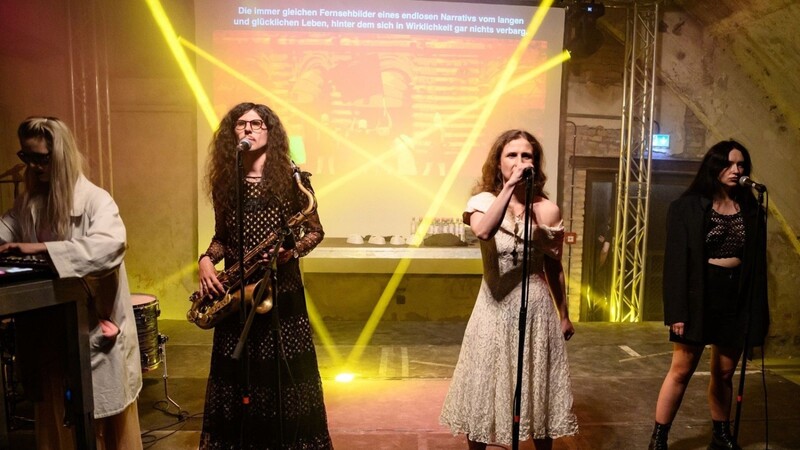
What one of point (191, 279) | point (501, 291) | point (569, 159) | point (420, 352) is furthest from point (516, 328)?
point (191, 279)

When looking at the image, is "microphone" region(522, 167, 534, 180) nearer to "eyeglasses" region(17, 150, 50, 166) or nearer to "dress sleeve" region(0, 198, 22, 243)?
"eyeglasses" region(17, 150, 50, 166)

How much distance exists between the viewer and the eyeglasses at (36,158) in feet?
6.40

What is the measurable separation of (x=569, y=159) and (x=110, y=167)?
5.28 meters

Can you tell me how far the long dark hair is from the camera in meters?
2.53

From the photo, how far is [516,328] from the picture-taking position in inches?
81.8

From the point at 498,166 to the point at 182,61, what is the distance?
461 centimetres

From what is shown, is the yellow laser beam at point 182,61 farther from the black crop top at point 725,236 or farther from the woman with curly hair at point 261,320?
the black crop top at point 725,236

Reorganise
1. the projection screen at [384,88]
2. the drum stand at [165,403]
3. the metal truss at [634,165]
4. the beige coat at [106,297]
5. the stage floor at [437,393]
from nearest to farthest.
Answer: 1. the beige coat at [106,297]
2. the stage floor at [437,393]
3. the drum stand at [165,403]
4. the projection screen at [384,88]
5. the metal truss at [634,165]

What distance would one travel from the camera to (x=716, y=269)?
2.54 m

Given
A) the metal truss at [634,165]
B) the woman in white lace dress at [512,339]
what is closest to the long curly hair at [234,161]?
the woman in white lace dress at [512,339]

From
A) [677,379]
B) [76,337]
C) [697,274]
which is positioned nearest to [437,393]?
[677,379]

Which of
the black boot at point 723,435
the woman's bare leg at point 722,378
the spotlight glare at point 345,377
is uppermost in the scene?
the woman's bare leg at point 722,378

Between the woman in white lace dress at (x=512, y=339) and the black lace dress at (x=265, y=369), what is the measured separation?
716 millimetres

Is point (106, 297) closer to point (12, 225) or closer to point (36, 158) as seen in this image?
point (12, 225)
